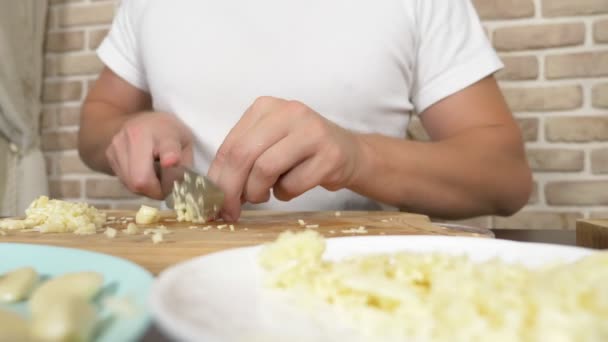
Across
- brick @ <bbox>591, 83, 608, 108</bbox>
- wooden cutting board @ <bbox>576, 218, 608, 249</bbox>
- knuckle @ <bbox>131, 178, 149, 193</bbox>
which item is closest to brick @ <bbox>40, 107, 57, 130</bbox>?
knuckle @ <bbox>131, 178, 149, 193</bbox>

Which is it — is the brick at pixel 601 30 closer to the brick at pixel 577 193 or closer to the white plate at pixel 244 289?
the brick at pixel 577 193

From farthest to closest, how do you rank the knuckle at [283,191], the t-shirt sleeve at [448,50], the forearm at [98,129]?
the forearm at [98,129] → the t-shirt sleeve at [448,50] → the knuckle at [283,191]

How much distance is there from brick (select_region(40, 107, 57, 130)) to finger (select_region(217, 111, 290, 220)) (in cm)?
117

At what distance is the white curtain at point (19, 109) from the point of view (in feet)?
5.42

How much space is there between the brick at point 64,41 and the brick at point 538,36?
1.11 meters

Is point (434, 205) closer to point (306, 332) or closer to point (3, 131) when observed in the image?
point (306, 332)

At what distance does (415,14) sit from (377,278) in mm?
846

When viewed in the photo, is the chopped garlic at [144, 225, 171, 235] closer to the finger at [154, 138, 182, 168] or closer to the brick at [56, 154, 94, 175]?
the finger at [154, 138, 182, 168]

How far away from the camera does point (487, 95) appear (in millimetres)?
1047

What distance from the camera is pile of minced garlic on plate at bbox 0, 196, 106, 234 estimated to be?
70 cm

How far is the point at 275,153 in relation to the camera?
73 cm

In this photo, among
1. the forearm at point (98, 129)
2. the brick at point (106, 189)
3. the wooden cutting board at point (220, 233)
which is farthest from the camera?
the brick at point (106, 189)

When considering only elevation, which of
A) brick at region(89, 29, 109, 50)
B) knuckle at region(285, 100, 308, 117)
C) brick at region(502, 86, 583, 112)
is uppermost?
brick at region(89, 29, 109, 50)

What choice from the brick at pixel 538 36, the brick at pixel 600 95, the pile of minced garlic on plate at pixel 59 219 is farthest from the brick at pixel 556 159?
the pile of minced garlic on plate at pixel 59 219
